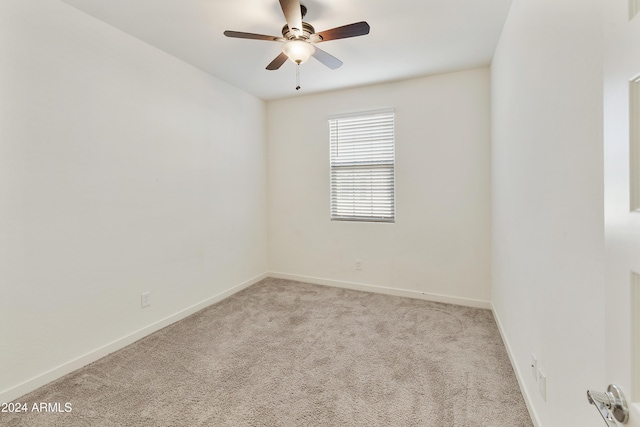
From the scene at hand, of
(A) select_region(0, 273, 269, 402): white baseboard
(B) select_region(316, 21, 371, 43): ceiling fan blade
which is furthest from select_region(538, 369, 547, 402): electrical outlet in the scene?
(A) select_region(0, 273, 269, 402): white baseboard

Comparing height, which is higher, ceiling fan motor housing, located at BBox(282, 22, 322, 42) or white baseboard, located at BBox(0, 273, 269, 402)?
ceiling fan motor housing, located at BBox(282, 22, 322, 42)

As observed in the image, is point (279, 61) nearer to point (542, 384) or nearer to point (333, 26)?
point (333, 26)

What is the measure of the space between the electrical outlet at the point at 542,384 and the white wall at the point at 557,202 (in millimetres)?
37

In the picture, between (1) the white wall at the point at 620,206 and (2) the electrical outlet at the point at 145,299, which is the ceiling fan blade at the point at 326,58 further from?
(2) the electrical outlet at the point at 145,299

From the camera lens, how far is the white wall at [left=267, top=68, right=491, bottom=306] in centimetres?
308

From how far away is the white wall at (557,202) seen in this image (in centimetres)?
92

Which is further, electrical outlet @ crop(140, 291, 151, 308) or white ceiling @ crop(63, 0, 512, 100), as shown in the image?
electrical outlet @ crop(140, 291, 151, 308)

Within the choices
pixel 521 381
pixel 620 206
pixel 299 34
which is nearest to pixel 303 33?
pixel 299 34

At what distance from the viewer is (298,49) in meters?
1.99

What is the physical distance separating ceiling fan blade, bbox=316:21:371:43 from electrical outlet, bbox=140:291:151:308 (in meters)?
2.47

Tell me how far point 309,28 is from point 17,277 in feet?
8.02

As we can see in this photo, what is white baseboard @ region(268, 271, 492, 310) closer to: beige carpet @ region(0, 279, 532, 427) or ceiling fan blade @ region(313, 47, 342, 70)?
beige carpet @ region(0, 279, 532, 427)

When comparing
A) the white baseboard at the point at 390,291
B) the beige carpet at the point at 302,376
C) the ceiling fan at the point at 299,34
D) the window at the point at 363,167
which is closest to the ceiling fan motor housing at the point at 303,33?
the ceiling fan at the point at 299,34

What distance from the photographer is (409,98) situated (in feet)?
10.9
